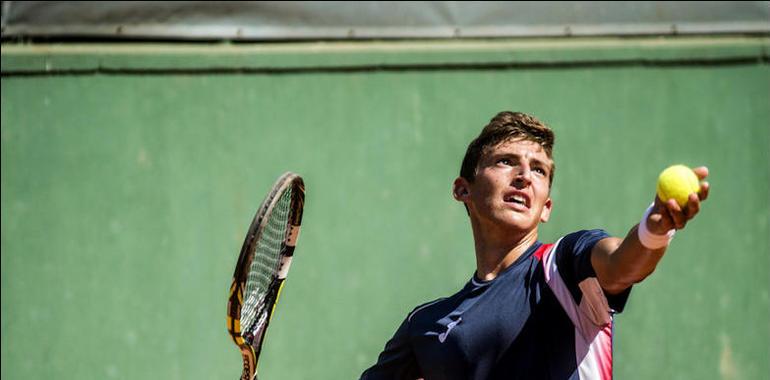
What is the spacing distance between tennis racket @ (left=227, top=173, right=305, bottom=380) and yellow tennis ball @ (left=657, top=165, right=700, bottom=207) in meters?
1.03

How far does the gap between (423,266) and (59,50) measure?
6.27 ft

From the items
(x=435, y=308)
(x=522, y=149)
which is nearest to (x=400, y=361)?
(x=435, y=308)

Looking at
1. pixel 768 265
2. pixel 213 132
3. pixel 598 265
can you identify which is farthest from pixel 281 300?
pixel 598 265

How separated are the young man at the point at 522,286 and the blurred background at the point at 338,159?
1766 mm

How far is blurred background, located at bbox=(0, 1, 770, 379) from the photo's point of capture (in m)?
4.81

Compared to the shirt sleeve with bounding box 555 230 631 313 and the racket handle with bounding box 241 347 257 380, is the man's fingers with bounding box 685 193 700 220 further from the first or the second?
the racket handle with bounding box 241 347 257 380

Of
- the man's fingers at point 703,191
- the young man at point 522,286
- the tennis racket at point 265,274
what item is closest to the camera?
the man's fingers at point 703,191

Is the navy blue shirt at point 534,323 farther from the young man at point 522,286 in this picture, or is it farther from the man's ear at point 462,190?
the man's ear at point 462,190

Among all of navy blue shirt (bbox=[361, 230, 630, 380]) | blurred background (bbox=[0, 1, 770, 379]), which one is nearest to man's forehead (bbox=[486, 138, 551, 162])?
navy blue shirt (bbox=[361, 230, 630, 380])

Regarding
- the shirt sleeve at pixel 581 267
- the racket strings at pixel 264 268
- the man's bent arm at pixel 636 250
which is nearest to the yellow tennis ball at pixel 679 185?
the man's bent arm at pixel 636 250

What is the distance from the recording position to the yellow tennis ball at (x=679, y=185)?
7.06 feet

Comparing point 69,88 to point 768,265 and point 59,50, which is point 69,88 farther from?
point 768,265

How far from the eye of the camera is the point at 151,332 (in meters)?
4.84

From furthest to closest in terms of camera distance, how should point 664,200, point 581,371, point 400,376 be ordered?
point 400,376
point 581,371
point 664,200
